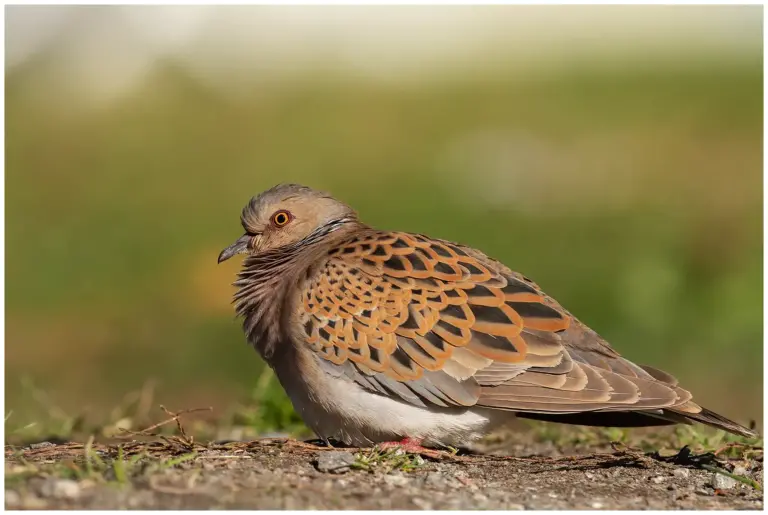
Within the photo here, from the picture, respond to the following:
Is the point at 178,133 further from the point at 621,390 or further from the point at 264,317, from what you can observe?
the point at 621,390

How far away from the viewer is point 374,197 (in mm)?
13922

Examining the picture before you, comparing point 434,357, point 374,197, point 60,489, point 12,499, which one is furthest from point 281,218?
point 374,197

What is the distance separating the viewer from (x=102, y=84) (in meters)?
16.7

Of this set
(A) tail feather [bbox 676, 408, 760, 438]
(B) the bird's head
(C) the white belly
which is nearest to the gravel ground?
(C) the white belly

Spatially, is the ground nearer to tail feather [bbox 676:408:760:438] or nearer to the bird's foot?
the bird's foot

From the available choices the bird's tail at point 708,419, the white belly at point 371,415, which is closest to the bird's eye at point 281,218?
the white belly at point 371,415

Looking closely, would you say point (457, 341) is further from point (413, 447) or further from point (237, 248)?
point (237, 248)

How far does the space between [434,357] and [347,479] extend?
0.85 meters

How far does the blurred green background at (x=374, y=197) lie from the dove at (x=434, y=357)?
2018mm

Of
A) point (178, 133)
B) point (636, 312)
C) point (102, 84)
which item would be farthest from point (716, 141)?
point (102, 84)

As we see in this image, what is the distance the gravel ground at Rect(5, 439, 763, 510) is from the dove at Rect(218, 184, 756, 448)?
22cm

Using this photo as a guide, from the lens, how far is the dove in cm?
537

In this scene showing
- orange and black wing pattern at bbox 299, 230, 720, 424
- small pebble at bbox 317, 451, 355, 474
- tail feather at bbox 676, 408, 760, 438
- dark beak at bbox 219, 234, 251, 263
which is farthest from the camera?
dark beak at bbox 219, 234, 251, 263

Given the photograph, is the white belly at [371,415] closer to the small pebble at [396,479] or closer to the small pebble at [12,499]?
the small pebble at [396,479]
